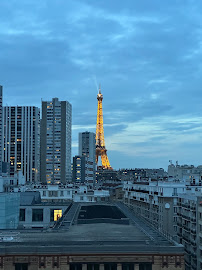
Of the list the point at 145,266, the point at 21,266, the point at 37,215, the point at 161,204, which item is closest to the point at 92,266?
the point at 145,266

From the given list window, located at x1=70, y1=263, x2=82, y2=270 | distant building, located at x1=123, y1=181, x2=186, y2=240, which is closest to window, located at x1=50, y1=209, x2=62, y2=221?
distant building, located at x1=123, y1=181, x2=186, y2=240

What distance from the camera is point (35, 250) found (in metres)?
36.9

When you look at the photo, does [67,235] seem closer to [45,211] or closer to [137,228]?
[137,228]

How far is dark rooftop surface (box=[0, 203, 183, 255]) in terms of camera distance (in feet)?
121

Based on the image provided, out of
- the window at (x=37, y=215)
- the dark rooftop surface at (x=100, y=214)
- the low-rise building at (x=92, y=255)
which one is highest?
the dark rooftop surface at (x=100, y=214)

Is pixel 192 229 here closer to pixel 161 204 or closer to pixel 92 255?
pixel 161 204

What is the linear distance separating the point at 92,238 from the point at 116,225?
10.8 meters

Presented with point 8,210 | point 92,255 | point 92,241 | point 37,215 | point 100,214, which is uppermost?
point 92,241

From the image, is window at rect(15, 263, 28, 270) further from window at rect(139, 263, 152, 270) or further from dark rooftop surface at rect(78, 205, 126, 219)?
dark rooftop surface at rect(78, 205, 126, 219)

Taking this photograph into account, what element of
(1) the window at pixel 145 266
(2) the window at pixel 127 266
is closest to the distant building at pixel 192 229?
(1) the window at pixel 145 266

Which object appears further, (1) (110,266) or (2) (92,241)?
(2) (92,241)

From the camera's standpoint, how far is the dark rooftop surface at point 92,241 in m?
36.8

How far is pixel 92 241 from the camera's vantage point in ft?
127

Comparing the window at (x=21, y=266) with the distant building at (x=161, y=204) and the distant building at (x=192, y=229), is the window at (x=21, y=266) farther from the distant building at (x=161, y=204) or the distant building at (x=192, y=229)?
the distant building at (x=192, y=229)
